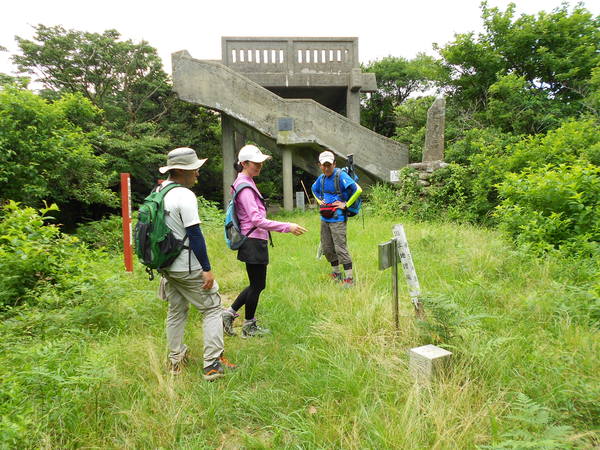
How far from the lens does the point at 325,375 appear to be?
2.76 m

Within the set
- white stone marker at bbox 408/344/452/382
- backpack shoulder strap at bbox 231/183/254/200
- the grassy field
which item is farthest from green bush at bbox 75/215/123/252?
white stone marker at bbox 408/344/452/382

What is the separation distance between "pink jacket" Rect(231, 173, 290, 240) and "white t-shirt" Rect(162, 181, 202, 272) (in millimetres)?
681

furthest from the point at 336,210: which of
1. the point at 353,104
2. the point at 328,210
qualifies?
the point at 353,104

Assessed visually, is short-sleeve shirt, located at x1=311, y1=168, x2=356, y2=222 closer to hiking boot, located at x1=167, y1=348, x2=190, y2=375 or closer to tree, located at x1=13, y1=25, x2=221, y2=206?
hiking boot, located at x1=167, y1=348, x2=190, y2=375

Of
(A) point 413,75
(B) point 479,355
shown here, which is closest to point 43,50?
(B) point 479,355

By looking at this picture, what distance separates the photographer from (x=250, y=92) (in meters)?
12.3

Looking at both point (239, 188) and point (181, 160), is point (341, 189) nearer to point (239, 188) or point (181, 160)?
point (239, 188)

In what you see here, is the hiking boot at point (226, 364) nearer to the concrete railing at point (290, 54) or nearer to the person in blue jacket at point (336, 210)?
the person in blue jacket at point (336, 210)

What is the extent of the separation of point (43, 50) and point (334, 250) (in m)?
14.5

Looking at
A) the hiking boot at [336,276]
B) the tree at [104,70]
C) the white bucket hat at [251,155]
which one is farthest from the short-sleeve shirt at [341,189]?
the tree at [104,70]

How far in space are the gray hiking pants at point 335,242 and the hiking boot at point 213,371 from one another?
8.08ft

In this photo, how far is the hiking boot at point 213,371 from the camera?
114 inches

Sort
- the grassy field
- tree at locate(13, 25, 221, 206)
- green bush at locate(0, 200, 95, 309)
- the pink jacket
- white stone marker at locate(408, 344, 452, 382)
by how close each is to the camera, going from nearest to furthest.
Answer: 1. the grassy field
2. white stone marker at locate(408, 344, 452, 382)
3. the pink jacket
4. green bush at locate(0, 200, 95, 309)
5. tree at locate(13, 25, 221, 206)

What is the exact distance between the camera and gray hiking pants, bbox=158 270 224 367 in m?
2.91
